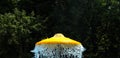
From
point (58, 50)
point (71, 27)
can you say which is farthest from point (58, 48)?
point (71, 27)

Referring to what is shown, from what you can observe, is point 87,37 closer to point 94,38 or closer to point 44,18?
point 94,38

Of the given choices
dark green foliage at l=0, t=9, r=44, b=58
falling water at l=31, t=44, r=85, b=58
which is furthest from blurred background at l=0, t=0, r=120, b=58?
falling water at l=31, t=44, r=85, b=58

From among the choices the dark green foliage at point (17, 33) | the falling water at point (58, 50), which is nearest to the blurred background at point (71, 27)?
the dark green foliage at point (17, 33)

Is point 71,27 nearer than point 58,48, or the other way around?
point 58,48

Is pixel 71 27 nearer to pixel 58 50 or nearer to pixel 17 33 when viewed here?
pixel 17 33

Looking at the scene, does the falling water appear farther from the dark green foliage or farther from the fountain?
the dark green foliage

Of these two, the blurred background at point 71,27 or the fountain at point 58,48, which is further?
the blurred background at point 71,27

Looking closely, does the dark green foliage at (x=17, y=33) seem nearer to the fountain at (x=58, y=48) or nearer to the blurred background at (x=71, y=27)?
the blurred background at (x=71, y=27)

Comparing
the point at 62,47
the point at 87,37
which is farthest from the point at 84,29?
the point at 62,47

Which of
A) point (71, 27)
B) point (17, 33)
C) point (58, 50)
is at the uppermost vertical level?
point (58, 50)
